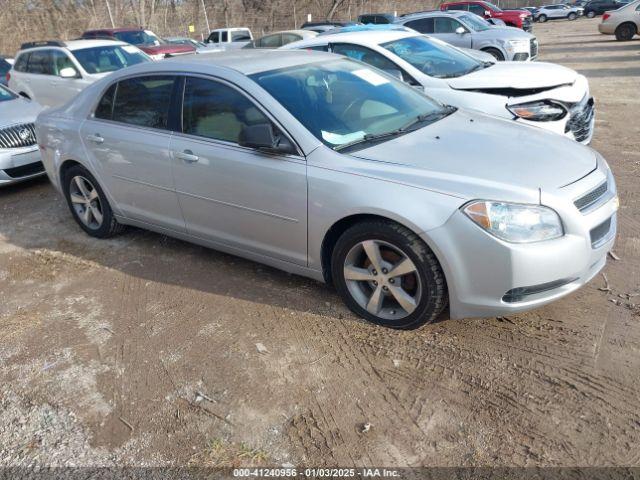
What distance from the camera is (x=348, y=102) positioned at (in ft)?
12.7

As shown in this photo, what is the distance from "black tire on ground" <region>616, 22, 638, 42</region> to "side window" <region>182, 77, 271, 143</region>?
22.3 metres

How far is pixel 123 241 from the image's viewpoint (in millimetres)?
5164

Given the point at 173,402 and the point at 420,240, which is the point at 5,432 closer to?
the point at 173,402

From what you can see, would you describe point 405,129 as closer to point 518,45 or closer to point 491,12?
point 518,45

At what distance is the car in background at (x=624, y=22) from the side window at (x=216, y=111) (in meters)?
22.2

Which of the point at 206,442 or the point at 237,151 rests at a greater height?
the point at 237,151

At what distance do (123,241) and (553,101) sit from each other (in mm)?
4683

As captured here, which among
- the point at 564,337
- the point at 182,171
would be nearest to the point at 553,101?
the point at 564,337

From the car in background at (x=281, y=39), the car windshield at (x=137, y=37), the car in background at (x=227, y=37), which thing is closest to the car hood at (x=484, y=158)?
the car in background at (x=281, y=39)

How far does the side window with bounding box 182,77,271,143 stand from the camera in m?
3.71

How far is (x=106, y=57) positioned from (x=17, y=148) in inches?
181

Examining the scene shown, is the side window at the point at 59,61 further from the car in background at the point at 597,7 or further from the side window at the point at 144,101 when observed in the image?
the car in background at the point at 597,7

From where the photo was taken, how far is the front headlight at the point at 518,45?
1273 centimetres

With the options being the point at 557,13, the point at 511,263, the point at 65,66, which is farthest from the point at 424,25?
the point at 557,13
